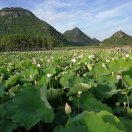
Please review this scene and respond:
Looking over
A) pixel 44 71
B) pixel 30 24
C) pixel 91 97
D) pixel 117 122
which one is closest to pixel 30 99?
pixel 91 97

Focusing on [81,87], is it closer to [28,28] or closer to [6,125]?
[6,125]

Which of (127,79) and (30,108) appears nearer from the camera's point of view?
(30,108)

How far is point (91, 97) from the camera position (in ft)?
7.39

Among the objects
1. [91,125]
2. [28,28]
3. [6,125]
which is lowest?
[6,125]

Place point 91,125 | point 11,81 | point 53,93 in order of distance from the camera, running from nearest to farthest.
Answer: point 91,125 → point 53,93 → point 11,81

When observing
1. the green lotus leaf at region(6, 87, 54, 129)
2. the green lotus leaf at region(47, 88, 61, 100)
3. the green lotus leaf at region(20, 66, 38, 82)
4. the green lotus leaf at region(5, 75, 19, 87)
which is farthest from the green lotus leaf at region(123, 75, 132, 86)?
the green lotus leaf at region(5, 75, 19, 87)

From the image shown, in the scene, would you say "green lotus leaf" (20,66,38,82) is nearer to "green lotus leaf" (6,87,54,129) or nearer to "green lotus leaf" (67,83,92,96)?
"green lotus leaf" (67,83,92,96)

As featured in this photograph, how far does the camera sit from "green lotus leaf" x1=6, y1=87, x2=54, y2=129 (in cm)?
189

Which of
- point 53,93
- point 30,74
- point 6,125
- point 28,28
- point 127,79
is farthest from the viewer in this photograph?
point 28,28

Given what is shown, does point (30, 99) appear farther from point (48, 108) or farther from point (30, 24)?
point (30, 24)

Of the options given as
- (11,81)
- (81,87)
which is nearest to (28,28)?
(11,81)

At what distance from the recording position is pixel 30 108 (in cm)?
205

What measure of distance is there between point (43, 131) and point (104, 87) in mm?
744

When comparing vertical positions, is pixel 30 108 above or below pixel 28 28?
below
